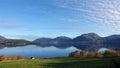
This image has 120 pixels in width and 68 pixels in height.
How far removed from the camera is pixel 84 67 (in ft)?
81.6

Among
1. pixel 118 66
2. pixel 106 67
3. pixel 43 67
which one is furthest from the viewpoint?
pixel 43 67

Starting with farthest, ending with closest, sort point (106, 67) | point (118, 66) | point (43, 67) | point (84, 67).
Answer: point (43, 67), point (84, 67), point (106, 67), point (118, 66)

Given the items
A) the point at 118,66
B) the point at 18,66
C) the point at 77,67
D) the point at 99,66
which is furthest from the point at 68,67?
the point at 118,66

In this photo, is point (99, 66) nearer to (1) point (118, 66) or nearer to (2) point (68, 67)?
(2) point (68, 67)

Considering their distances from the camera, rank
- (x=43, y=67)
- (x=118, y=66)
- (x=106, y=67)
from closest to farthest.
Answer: (x=118, y=66) → (x=106, y=67) → (x=43, y=67)

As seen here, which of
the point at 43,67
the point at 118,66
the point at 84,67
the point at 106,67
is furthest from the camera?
the point at 43,67

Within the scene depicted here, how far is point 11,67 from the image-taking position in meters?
26.9

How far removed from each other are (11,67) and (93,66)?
8291 mm

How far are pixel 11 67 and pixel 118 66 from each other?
11825mm

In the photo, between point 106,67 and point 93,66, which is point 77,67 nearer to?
point 93,66

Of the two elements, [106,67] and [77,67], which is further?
[77,67]

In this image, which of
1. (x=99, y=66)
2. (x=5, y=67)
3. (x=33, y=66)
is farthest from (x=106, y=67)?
(x=5, y=67)

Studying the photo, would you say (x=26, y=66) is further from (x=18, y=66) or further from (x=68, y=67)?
(x=68, y=67)

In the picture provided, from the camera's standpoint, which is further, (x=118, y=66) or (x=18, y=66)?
(x=18, y=66)
